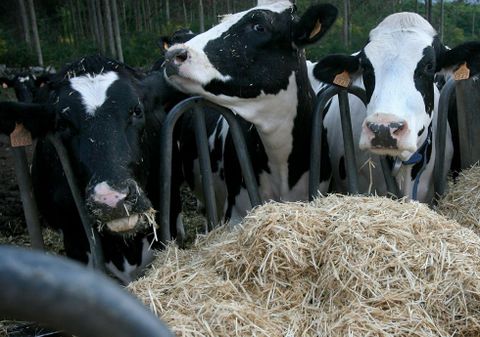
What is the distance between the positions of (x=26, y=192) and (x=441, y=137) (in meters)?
2.83

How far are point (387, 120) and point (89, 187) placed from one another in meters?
1.69

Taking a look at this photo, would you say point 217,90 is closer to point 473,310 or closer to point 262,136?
point 262,136

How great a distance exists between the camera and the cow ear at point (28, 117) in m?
3.38

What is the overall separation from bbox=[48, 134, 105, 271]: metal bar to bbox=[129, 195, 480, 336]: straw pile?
0.89 metres

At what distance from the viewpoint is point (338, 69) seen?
402cm

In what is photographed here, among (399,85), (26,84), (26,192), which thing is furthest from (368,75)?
(26,84)

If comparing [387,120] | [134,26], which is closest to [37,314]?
[387,120]

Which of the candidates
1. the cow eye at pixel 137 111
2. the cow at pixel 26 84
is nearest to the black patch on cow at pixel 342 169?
the cow eye at pixel 137 111

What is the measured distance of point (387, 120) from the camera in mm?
3312

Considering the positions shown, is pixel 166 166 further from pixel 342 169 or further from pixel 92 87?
pixel 342 169

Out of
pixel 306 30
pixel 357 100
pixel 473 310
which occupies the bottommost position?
pixel 473 310

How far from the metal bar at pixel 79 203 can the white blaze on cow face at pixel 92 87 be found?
31 cm

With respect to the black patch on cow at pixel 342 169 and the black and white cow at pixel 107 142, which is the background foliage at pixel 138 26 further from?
the black and white cow at pixel 107 142

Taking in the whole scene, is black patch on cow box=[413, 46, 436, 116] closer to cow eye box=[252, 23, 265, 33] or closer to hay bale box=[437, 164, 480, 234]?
hay bale box=[437, 164, 480, 234]
